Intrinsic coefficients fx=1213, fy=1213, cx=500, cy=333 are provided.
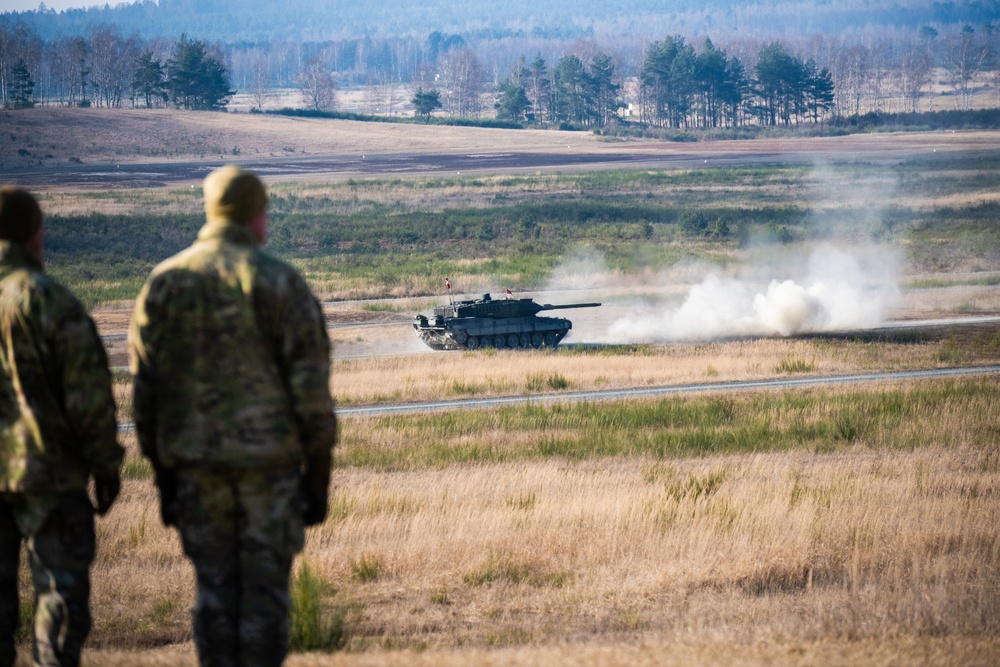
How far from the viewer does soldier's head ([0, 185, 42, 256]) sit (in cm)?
657

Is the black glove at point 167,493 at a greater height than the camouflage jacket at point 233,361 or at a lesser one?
lesser

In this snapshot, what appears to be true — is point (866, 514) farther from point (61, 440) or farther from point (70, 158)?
point (70, 158)

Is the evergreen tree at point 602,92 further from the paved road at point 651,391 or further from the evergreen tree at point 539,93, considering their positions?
the paved road at point 651,391

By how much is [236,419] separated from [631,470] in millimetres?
13072

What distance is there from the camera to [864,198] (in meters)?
83.2

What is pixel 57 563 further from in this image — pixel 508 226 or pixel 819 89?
pixel 819 89

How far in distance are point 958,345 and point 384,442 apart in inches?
863

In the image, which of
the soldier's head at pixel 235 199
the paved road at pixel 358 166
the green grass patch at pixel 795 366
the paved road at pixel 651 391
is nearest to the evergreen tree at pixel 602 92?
the paved road at pixel 358 166

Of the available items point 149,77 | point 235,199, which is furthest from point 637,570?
point 149,77

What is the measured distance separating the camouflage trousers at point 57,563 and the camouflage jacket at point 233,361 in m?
0.79

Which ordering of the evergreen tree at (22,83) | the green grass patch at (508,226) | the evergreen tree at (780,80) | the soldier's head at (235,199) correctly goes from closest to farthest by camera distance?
1. the soldier's head at (235,199)
2. the green grass patch at (508,226)
3. the evergreen tree at (22,83)
4. the evergreen tree at (780,80)

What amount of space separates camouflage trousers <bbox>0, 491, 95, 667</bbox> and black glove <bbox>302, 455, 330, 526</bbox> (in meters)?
1.25

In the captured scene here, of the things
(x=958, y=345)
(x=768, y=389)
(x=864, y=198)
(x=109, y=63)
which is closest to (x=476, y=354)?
(x=768, y=389)

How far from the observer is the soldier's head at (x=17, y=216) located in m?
6.57
